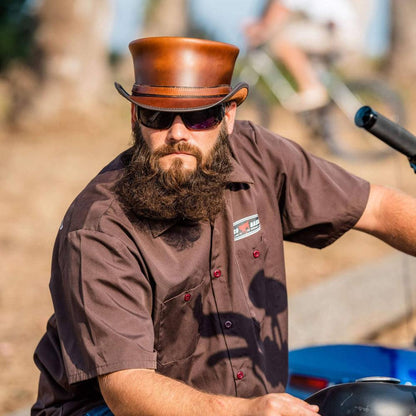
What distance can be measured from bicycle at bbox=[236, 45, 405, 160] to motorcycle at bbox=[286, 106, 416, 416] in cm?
554

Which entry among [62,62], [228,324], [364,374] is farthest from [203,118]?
[62,62]

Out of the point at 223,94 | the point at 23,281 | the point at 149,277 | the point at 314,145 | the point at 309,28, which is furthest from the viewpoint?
the point at 314,145

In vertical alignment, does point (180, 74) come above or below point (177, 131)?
above

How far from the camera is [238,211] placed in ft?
7.18

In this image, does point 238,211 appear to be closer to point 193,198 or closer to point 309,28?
point 193,198

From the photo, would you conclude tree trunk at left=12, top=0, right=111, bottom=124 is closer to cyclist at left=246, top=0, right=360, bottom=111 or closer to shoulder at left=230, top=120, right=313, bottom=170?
cyclist at left=246, top=0, right=360, bottom=111

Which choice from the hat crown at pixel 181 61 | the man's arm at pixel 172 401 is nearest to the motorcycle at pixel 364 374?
the man's arm at pixel 172 401

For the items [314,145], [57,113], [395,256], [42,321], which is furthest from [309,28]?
[42,321]

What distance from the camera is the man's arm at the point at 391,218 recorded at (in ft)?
7.30

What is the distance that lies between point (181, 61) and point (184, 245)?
516 millimetres

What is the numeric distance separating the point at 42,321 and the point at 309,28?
4.71 metres

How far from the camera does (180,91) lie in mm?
1982

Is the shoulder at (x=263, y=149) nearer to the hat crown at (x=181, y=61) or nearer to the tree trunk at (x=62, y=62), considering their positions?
the hat crown at (x=181, y=61)

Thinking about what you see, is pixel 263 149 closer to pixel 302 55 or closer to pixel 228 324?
pixel 228 324
